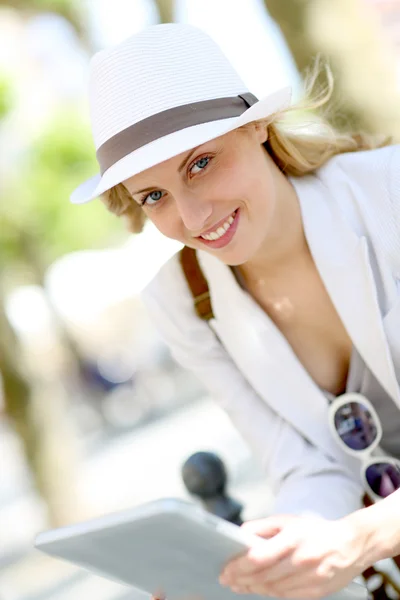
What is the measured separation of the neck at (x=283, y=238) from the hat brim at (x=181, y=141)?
0.35m

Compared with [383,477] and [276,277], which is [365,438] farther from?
[276,277]

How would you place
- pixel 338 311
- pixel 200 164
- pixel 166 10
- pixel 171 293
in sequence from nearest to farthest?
1. pixel 200 164
2. pixel 338 311
3. pixel 171 293
4. pixel 166 10

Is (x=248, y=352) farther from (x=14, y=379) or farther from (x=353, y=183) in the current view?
(x=14, y=379)

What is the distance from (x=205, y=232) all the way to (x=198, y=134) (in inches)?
10.8

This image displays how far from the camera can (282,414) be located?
2.51 meters

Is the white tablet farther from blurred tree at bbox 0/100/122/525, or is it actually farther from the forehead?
blurred tree at bbox 0/100/122/525

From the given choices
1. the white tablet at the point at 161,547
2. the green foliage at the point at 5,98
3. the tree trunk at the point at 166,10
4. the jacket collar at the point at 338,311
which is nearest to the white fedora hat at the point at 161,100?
the jacket collar at the point at 338,311

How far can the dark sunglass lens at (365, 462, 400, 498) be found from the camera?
233 cm

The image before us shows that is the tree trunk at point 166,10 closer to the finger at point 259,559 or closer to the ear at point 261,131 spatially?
the ear at point 261,131

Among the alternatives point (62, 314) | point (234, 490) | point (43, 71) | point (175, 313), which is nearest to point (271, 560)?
point (175, 313)

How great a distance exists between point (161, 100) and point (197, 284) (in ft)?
2.40

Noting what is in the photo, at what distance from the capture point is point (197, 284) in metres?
2.57

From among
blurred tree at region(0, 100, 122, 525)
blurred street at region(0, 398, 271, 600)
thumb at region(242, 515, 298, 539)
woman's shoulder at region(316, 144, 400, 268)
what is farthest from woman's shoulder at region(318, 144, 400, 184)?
blurred tree at region(0, 100, 122, 525)

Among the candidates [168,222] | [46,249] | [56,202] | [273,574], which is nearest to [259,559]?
[273,574]
